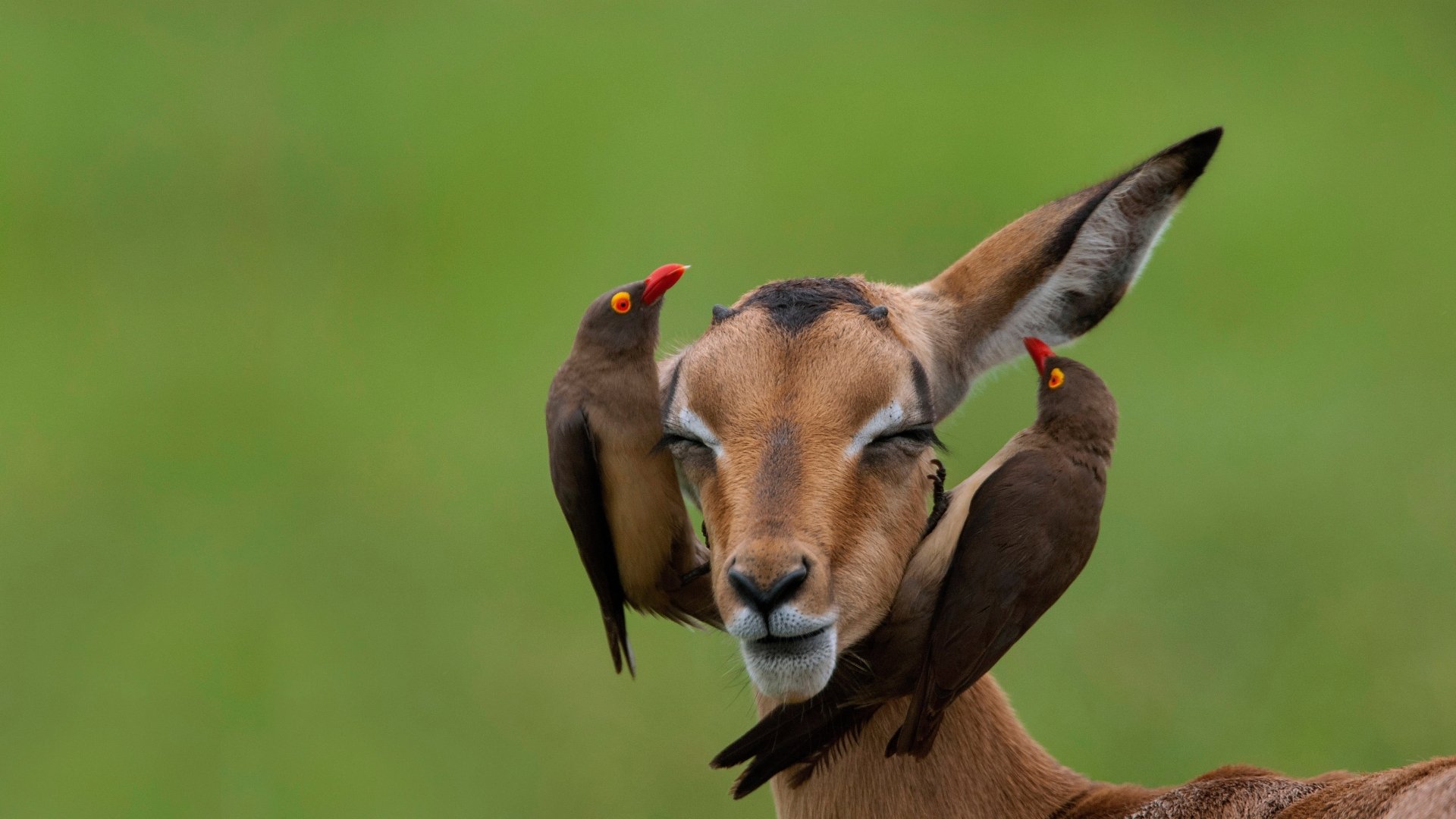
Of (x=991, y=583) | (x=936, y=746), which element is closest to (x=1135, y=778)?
(x=936, y=746)

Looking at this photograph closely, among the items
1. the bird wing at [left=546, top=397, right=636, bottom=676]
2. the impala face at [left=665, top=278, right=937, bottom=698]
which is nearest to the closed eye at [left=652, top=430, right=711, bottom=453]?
the impala face at [left=665, top=278, right=937, bottom=698]

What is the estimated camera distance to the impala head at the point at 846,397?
4918 mm

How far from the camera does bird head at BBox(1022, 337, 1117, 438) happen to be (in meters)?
5.54

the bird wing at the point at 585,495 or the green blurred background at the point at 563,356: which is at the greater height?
the bird wing at the point at 585,495

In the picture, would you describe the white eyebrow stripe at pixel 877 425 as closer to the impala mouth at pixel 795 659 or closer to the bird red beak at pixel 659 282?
the impala mouth at pixel 795 659

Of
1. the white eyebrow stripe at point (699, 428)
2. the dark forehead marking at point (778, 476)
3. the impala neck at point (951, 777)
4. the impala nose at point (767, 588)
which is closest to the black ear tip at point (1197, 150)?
the dark forehead marking at point (778, 476)

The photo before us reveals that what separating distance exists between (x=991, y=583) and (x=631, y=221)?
17.2 m

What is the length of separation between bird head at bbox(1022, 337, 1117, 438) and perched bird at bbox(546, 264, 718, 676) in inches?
50.2

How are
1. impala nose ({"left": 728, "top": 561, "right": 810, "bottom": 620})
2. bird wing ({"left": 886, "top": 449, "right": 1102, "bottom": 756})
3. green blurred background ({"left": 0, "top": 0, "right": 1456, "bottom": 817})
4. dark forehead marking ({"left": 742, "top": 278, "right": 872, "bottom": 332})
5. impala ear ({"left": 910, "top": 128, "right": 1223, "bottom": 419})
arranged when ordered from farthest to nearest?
green blurred background ({"left": 0, "top": 0, "right": 1456, "bottom": 817}) → impala ear ({"left": 910, "top": 128, "right": 1223, "bottom": 419}) → dark forehead marking ({"left": 742, "top": 278, "right": 872, "bottom": 332}) → bird wing ({"left": 886, "top": 449, "right": 1102, "bottom": 756}) → impala nose ({"left": 728, "top": 561, "right": 810, "bottom": 620})

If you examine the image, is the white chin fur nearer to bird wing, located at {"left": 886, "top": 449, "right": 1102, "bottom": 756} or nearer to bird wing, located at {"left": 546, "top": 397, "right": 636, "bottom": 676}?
bird wing, located at {"left": 886, "top": 449, "right": 1102, "bottom": 756}

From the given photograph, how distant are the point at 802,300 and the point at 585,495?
101 cm

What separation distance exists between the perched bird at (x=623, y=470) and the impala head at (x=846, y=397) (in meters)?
0.13

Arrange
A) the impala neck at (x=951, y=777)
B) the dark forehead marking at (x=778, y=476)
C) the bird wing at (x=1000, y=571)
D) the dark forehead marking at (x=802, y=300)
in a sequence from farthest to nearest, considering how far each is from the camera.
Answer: the impala neck at (x=951, y=777), the dark forehead marking at (x=802, y=300), the bird wing at (x=1000, y=571), the dark forehead marking at (x=778, y=476)

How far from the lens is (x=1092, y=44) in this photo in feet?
94.1
